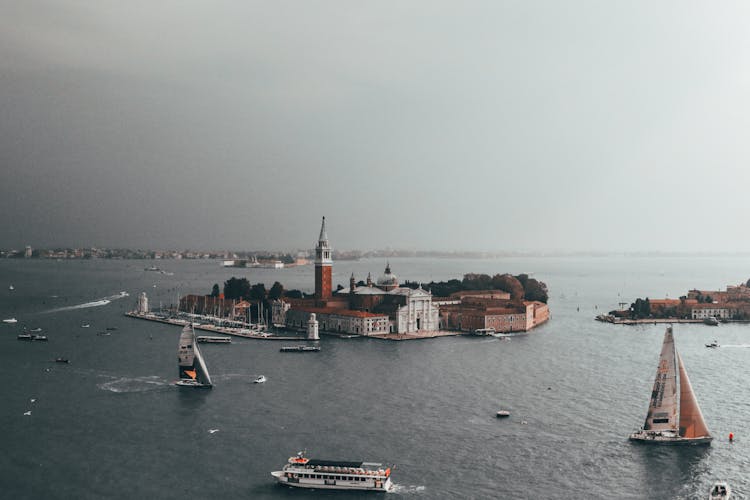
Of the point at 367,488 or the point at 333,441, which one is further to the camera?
the point at 333,441

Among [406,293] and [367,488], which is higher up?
[406,293]

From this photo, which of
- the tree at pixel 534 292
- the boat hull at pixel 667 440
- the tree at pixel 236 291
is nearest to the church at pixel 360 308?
the tree at pixel 236 291

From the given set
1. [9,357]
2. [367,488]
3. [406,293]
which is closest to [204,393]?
[367,488]

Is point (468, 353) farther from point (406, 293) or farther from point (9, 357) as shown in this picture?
point (9, 357)

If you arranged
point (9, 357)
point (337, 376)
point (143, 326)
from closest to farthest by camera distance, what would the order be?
point (337, 376), point (9, 357), point (143, 326)

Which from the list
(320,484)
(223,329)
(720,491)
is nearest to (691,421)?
(720,491)

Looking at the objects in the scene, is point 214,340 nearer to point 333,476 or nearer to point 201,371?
point 201,371
